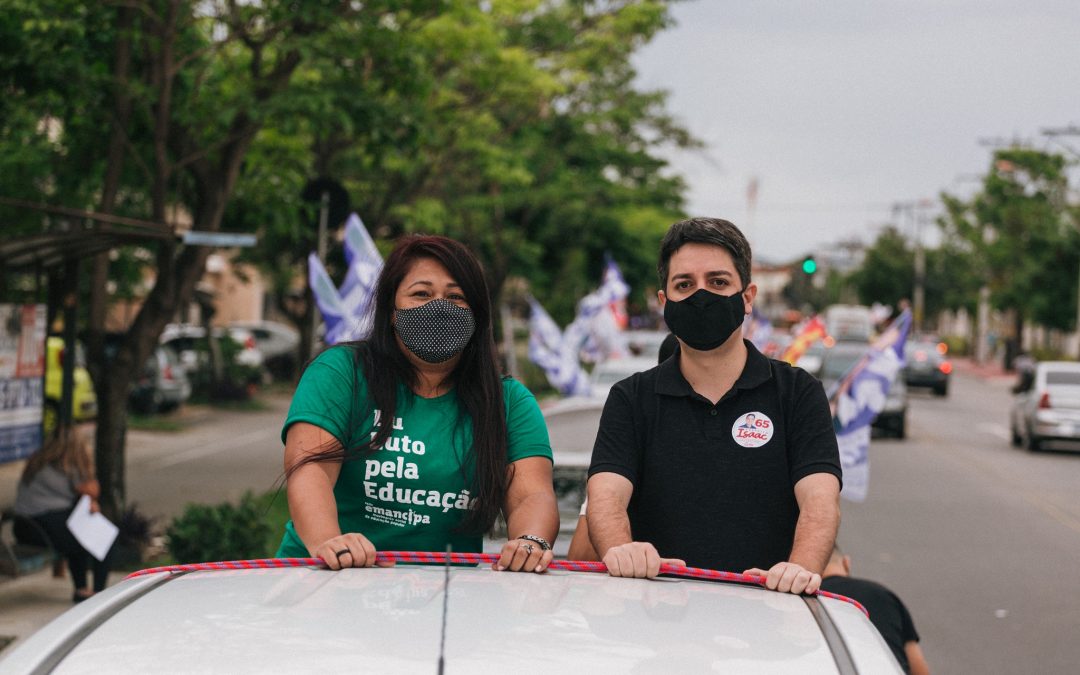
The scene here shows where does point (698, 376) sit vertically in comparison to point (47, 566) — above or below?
above

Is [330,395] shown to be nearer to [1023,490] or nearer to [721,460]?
[721,460]

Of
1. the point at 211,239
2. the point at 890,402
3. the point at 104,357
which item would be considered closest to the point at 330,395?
the point at 211,239

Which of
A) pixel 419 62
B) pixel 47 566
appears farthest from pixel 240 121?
pixel 47 566

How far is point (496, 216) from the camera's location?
32875 millimetres

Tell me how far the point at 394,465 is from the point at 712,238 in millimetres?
947

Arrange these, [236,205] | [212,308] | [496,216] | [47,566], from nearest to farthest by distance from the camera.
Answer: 1. [47,566]
2. [236,205]
3. [212,308]
4. [496,216]

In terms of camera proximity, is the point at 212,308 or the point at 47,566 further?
the point at 212,308

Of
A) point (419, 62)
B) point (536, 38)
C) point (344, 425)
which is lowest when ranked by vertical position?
point (344, 425)

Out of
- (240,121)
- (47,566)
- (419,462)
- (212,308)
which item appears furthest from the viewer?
(212,308)

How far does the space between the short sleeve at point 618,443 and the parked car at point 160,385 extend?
2213cm

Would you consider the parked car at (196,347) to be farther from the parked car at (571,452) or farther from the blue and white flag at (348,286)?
the parked car at (571,452)

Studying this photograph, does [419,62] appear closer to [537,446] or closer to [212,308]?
[537,446]

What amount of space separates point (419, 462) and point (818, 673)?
139 centimetres

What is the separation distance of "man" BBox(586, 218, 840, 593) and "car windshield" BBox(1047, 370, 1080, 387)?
811 inches
